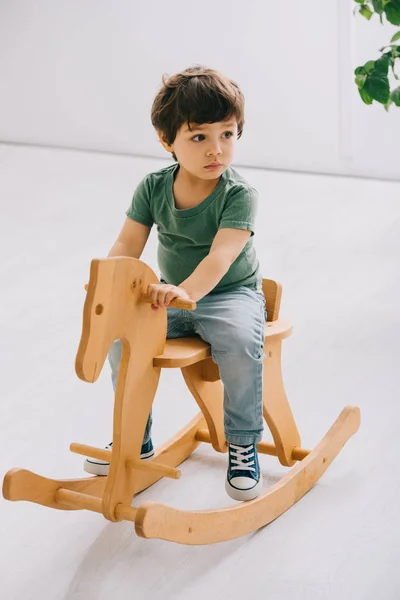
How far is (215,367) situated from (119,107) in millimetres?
3499

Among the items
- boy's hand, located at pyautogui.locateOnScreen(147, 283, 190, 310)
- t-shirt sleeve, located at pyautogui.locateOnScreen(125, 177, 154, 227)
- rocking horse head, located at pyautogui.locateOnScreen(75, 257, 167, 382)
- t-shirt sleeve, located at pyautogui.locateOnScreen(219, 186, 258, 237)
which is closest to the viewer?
rocking horse head, located at pyautogui.locateOnScreen(75, 257, 167, 382)

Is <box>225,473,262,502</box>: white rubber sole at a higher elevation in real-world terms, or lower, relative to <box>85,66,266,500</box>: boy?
lower

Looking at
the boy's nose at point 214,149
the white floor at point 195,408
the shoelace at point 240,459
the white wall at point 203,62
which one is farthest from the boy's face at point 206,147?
the white wall at point 203,62

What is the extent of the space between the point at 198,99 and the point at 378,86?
1.29ft

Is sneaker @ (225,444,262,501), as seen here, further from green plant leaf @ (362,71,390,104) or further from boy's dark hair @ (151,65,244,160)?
green plant leaf @ (362,71,390,104)

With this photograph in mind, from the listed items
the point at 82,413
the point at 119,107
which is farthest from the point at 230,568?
the point at 119,107

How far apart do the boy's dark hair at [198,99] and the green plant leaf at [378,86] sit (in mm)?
300

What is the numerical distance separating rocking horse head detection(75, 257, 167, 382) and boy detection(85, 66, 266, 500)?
36 millimetres

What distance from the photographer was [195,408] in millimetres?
1985

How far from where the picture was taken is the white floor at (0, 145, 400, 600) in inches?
53.5

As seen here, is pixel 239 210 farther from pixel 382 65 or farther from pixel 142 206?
pixel 382 65

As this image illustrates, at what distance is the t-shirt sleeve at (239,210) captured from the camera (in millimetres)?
1445

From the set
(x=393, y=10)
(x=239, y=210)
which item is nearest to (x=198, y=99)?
(x=239, y=210)

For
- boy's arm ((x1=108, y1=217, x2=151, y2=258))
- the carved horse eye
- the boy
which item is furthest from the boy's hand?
boy's arm ((x1=108, y1=217, x2=151, y2=258))
